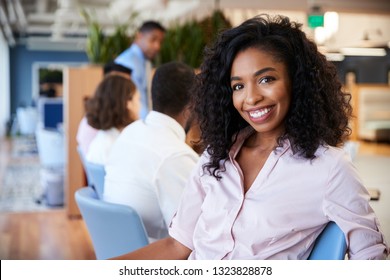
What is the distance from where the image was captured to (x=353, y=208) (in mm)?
1018

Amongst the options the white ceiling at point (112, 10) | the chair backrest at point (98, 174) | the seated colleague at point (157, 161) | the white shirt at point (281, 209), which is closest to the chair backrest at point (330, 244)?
the white shirt at point (281, 209)

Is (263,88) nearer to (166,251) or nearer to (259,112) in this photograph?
(259,112)

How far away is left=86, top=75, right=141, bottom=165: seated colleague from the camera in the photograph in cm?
305

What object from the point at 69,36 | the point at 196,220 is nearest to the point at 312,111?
the point at 196,220

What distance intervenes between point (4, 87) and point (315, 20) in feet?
40.2

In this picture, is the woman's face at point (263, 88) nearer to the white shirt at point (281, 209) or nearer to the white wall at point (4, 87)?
the white shirt at point (281, 209)

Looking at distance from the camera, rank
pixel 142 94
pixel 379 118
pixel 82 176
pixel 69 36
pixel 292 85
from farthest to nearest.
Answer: pixel 69 36 → pixel 379 118 → pixel 82 176 → pixel 142 94 → pixel 292 85

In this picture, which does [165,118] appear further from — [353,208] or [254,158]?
[353,208]

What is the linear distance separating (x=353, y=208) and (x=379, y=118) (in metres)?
10.1


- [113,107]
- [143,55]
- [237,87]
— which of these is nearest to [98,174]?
[113,107]

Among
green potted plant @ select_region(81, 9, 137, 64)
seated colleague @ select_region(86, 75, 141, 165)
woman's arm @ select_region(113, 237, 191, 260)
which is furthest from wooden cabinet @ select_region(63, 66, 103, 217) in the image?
woman's arm @ select_region(113, 237, 191, 260)

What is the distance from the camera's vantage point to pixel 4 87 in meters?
16.7

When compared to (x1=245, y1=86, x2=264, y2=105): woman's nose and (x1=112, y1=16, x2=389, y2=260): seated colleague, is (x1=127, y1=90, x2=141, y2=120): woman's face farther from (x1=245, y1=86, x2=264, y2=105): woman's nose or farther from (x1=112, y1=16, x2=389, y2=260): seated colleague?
(x1=245, y1=86, x2=264, y2=105): woman's nose

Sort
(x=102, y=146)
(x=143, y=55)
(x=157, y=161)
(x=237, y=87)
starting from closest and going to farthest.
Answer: (x=237, y=87), (x=157, y=161), (x=102, y=146), (x=143, y=55)
